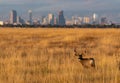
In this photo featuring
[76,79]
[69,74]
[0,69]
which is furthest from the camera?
[0,69]

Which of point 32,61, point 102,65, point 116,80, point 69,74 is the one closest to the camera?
point 116,80

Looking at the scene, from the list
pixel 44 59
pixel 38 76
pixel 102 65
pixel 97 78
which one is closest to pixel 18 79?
pixel 38 76

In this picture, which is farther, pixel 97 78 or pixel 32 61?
pixel 32 61

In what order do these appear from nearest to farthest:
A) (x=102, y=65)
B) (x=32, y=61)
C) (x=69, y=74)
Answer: (x=69, y=74)
(x=102, y=65)
(x=32, y=61)

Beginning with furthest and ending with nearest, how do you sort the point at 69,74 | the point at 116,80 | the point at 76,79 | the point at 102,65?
the point at 102,65 → the point at 69,74 → the point at 76,79 → the point at 116,80

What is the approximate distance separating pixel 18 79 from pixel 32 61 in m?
4.91

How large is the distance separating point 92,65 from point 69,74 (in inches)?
67.7

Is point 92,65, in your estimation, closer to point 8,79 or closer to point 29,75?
point 29,75

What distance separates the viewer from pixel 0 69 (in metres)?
11.6

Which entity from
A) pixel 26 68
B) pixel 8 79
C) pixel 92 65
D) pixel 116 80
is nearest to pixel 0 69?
pixel 26 68

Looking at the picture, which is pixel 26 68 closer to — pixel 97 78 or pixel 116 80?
pixel 97 78

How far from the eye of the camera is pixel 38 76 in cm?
1062

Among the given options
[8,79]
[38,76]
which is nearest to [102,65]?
[38,76]

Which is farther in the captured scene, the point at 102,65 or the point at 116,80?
the point at 102,65
